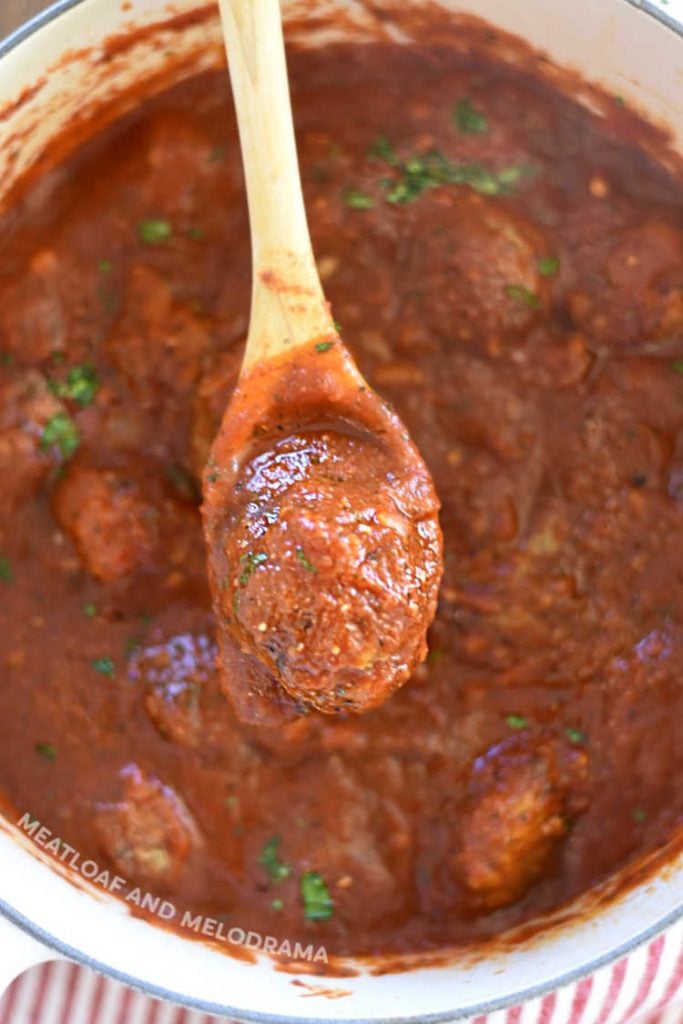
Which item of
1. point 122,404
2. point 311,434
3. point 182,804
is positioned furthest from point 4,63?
point 182,804

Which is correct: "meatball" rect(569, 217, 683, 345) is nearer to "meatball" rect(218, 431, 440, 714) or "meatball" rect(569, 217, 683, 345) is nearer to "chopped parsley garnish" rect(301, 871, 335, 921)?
"meatball" rect(218, 431, 440, 714)

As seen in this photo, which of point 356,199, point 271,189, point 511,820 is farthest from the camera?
point 356,199

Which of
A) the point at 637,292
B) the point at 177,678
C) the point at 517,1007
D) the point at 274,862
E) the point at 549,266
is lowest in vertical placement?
the point at 517,1007

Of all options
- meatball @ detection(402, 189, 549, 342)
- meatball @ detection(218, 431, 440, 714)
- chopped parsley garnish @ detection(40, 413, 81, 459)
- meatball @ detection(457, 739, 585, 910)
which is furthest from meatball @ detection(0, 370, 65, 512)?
meatball @ detection(457, 739, 585, 910)

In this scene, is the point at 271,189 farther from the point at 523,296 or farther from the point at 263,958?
the point at 263,958

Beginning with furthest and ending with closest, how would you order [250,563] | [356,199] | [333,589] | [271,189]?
[356,199] → [271,189] → [250,563] → [333,589]

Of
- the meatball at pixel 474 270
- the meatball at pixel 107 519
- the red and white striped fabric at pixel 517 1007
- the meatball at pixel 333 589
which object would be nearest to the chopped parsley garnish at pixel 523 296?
the meatball at pixel 474 270

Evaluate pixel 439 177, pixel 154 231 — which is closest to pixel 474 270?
pixel 439 177
